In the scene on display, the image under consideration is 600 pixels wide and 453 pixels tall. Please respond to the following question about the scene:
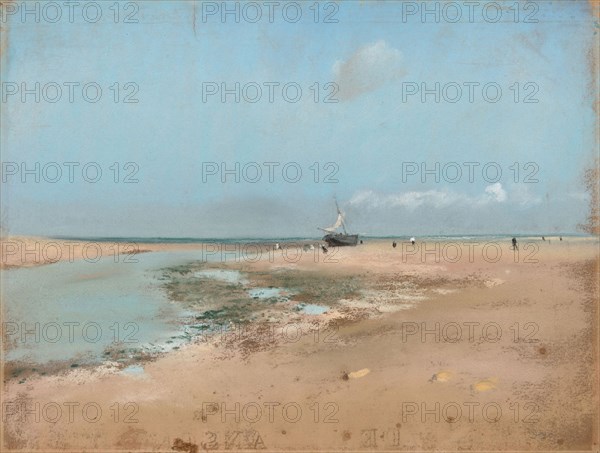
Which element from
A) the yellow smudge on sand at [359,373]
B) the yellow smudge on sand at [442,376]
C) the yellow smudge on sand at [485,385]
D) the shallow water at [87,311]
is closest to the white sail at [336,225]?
the yellow smudge on sand at [359,373]

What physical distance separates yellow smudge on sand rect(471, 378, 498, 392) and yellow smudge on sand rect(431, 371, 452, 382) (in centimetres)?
25

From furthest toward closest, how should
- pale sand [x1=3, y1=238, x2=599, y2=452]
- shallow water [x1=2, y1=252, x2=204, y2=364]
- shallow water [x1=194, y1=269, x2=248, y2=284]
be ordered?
shallow water [x1=194, y1=269, x2=248, y2=284] < shallow water [x1=2, y1=252, x2=204, y2=364] < pale sand [x1=3, y1=238, x2=599, y2=452]

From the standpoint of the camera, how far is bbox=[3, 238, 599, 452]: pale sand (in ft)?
14.7

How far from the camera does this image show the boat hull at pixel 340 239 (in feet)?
15.2

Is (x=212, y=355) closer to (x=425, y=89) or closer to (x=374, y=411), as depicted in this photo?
(x=374, y=411)

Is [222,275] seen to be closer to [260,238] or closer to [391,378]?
[260,238]

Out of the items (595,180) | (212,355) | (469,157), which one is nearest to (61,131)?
(212,355)

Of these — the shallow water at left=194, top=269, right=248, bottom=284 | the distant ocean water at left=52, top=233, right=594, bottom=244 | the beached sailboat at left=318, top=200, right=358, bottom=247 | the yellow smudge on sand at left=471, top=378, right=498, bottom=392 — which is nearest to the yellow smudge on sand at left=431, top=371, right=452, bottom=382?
the yellow smudge on sand at left=471, top=378, right=498, bottom=392

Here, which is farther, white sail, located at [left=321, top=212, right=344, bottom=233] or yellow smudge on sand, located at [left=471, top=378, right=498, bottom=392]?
white sail, located at [left=321, top=212, right=344, bottom=233]

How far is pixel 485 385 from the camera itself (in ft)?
14.8

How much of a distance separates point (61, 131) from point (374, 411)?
164 inches

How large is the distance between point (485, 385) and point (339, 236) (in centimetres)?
200

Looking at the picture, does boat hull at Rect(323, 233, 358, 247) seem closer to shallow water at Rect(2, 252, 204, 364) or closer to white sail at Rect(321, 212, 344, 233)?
white sail at Rect(321, 212, 344, 233)

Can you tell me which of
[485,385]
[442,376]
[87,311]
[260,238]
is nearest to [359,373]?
[442,376]
